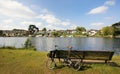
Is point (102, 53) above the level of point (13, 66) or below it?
above

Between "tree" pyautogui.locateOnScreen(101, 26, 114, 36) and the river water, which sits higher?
"tree" pyautogui.locateOnScreen(101, 26, 114, 36)

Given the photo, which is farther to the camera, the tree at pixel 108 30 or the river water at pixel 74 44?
the tree at pixel 108 30

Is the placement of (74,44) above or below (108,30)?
below

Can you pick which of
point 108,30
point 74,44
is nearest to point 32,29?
point 108,30

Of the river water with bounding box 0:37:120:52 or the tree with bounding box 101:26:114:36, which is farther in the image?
the tree with bounding box 101:26:114:36

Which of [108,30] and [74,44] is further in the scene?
[108,30]

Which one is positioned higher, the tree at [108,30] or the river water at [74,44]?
the tree at [108,30]

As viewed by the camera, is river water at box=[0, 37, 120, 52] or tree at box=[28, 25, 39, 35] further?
tree at box=[28, 25, 39, 35]

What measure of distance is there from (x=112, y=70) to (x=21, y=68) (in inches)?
233

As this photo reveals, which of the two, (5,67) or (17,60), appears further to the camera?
(17,60)

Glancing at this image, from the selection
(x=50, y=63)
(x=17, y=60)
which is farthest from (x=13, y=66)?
(x=50, y=63)

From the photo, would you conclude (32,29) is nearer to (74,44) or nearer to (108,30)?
(108,30)

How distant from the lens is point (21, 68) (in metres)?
13.5

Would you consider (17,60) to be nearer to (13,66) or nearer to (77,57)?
(13,66)
